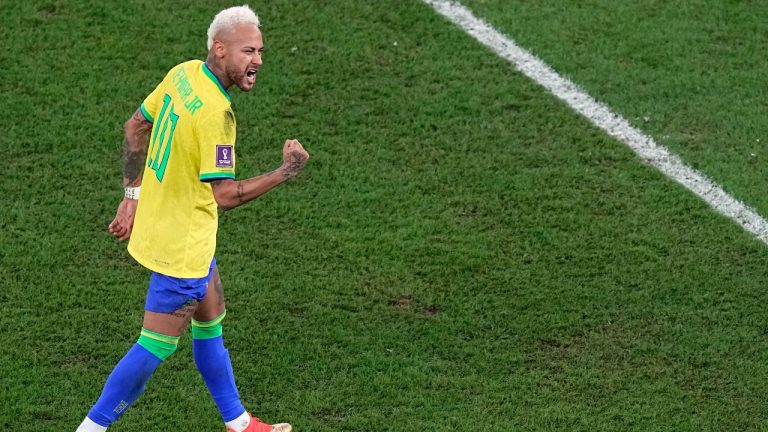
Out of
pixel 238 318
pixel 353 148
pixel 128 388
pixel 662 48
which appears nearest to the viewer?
pixel 128 388

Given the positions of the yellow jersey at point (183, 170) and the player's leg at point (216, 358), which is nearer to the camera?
the yellow jersey at point (183, 170)

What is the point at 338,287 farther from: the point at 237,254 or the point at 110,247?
the point at 110,247

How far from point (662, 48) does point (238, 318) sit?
3.49 meters

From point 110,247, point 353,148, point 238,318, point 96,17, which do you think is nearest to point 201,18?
point 96,17

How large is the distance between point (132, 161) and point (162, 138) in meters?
0.36

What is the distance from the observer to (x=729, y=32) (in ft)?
28.4

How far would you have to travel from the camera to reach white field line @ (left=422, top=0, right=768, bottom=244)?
23.7 feet

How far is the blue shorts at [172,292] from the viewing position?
5.23 meters

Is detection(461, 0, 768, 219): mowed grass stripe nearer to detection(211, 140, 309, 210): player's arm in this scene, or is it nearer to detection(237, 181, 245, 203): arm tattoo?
detection(211, 140, 309, 210): player's arm

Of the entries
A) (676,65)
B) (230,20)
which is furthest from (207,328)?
(676,65)

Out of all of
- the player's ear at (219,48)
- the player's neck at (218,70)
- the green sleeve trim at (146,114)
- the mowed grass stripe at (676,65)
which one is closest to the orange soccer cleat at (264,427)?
the green sleeve trim at (146,114)

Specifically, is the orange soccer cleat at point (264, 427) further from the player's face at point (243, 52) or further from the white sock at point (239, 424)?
the player's face at point (243, 52)

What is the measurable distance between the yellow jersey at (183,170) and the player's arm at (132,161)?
0.08m

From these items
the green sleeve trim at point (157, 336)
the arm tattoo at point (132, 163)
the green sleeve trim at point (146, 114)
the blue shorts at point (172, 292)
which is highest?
the green sleeve trim at point (146, 114)
